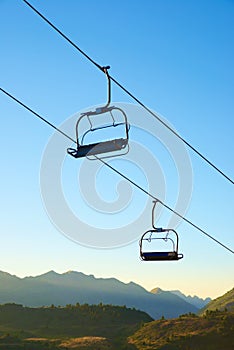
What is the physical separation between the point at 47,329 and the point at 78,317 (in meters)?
11.9

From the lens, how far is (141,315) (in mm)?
164250

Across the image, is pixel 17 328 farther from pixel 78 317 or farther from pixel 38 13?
pixel 38 13

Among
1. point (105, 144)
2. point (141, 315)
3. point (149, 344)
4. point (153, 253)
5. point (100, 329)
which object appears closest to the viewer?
point (105, 144)

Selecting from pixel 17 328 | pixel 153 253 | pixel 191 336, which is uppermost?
pixel 17 328

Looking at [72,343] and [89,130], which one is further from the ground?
[72,343]

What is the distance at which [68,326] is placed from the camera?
148 meters

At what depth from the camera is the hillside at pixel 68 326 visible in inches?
4831

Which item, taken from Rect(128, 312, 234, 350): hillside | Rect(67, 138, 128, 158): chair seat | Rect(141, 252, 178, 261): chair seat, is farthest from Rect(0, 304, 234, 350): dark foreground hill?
Rect(67, 138, 128, 158): chair seat

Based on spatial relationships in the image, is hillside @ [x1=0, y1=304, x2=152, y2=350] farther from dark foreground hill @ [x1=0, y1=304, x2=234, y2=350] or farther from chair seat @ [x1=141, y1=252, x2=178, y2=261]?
chair seat @ [x1=141, y1=252, x2=178, y2=261]

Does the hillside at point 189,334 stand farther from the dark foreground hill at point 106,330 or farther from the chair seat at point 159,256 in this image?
the chair seat at point 159,256

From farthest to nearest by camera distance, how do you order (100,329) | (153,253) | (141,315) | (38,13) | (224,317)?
1. (141,315)
2. (100,329)
3. (224,317)
4. (153,253)
5. (38,13)

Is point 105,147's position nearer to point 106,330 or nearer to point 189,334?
point 189,334

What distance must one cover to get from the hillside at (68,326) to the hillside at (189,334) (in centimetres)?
516

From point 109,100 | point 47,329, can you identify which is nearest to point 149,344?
point 47,329
